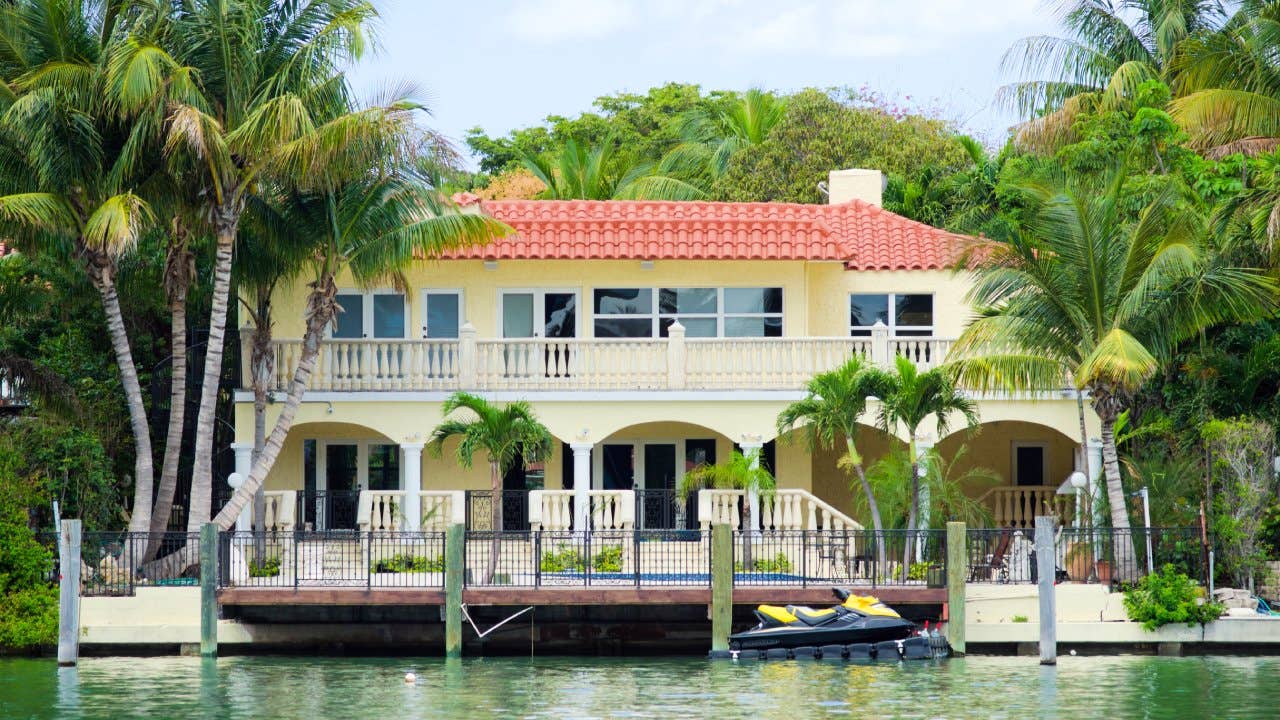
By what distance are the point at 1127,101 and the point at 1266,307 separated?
857cm

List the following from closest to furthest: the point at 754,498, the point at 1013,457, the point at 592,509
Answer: the point at 754,498 → the point at 592,509 → the point at 1013,457

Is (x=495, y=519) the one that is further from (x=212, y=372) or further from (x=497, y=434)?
(x=212, y=372)

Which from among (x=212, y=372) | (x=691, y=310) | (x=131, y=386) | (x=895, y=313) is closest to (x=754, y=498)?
(x=691, y=310)

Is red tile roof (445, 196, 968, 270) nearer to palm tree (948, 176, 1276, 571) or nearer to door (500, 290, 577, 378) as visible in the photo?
door (500, 290, 577, 378)

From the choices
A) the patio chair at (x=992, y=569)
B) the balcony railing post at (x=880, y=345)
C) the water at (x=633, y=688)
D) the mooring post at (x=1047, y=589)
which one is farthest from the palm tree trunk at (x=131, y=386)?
the mooring post at (x=1047, y=589)

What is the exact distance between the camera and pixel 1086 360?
1065 inches

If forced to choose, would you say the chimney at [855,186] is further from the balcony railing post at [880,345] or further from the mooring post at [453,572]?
the mooring post at [453,572]

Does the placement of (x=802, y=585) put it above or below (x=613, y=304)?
below

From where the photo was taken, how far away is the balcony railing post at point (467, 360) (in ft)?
102

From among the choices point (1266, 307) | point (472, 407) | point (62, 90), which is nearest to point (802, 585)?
point (472, 407)

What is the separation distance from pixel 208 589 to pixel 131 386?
4.52 metres

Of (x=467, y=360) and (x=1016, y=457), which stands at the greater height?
(x=467, y=360)

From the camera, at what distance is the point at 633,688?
23.7m

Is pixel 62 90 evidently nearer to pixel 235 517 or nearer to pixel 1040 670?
pixel 235 517
